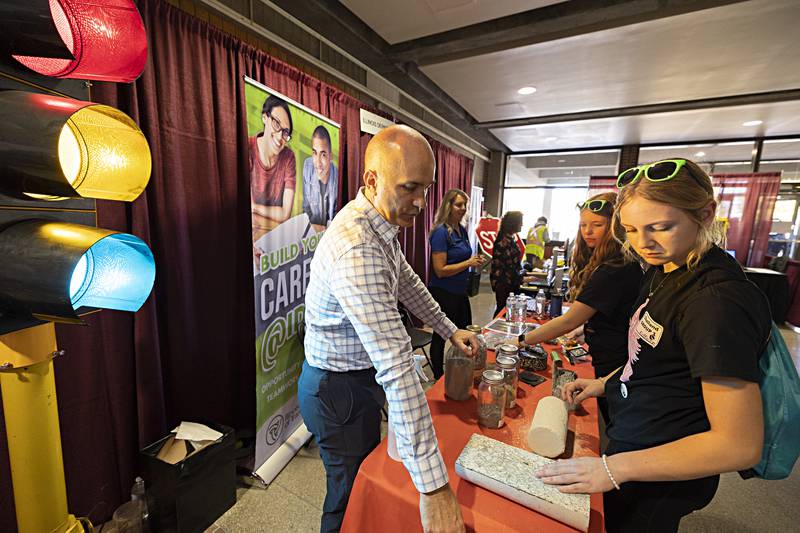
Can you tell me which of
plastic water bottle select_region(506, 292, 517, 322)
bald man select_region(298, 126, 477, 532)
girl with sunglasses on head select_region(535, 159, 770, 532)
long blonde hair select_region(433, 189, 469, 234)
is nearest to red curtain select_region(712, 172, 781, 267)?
long blonde hair select_region(433, 189, 469, 234)

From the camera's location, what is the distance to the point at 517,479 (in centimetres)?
78

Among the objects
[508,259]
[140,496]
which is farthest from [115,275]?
[508,259]

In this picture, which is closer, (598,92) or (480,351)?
(480,351)

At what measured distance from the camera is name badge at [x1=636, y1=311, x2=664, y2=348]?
2.61 feet

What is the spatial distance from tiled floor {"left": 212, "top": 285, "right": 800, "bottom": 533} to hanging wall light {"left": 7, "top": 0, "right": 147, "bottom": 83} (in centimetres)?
188

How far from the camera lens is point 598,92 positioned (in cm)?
364

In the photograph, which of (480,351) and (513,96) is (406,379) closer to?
(480,351)

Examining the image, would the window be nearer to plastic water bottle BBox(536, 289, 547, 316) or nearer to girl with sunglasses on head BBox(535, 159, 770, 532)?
plastic water bottle BBox(536, 289, 547, 316)

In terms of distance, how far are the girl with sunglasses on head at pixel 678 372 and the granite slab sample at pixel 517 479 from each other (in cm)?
3

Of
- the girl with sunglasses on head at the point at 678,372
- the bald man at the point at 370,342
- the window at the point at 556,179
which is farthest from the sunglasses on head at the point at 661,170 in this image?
the window at the point at 556,179

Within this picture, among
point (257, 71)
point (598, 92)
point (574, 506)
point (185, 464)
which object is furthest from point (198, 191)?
point (598, 92)

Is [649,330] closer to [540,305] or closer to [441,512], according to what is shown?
[441,512]

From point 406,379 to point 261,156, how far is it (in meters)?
1.49

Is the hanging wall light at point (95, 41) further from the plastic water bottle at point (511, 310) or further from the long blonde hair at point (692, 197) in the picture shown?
the plastic water bottle at point (511, 310)
